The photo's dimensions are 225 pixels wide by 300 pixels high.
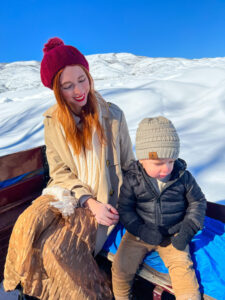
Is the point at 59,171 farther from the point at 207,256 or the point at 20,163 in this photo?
the point at 207,256

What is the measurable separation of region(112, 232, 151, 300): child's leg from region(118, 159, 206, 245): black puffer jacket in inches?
3.8

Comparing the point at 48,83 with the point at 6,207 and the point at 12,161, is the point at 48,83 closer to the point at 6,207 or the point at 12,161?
the point at 12,161

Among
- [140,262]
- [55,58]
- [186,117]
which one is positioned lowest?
[140,262]

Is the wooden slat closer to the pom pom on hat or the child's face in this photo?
the pom pom on hat

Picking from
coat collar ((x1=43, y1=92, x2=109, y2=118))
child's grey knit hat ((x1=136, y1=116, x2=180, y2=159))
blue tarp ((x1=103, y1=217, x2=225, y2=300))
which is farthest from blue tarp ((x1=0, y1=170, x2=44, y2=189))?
child's grey knit hat ((x1=136, y1=116, x2=180, y2=159))

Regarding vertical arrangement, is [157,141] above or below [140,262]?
above

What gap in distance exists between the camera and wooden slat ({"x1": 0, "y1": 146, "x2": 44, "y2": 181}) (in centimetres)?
175

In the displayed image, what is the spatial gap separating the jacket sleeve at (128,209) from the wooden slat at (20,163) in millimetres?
1048

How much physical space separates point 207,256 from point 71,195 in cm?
89

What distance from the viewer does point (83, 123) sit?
4.79 ft

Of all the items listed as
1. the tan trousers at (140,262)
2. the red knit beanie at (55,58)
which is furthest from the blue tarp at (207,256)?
the red knit beanie at (55,58)

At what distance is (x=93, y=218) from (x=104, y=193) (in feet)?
0.58

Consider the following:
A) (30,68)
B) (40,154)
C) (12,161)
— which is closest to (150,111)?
(40,154)

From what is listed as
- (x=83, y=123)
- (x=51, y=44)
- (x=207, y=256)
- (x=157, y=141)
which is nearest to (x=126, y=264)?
(x=207, y=256)
